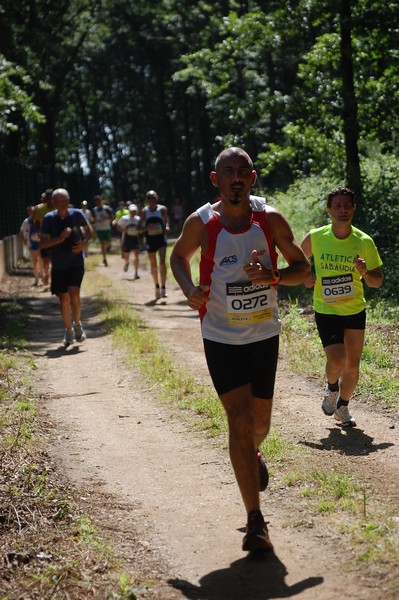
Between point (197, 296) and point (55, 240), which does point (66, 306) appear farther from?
point (197, 296)

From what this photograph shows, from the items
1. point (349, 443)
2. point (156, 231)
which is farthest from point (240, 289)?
point (156, 231)

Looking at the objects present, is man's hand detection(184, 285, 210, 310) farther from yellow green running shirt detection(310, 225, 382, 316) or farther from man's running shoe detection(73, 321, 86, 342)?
man's running shoe detection(73, 321, 86, 342)

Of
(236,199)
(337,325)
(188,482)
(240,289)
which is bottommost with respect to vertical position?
(188,482)

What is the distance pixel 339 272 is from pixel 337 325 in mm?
435

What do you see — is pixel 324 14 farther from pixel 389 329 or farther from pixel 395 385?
pixel 395 385

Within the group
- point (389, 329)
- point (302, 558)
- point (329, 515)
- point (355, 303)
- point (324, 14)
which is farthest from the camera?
point (324, 14)

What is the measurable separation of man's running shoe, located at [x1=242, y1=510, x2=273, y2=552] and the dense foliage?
12011 mm

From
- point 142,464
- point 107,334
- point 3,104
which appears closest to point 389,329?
point 107,334

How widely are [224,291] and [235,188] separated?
56 centimetres

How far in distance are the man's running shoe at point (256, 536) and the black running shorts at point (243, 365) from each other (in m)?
0.68

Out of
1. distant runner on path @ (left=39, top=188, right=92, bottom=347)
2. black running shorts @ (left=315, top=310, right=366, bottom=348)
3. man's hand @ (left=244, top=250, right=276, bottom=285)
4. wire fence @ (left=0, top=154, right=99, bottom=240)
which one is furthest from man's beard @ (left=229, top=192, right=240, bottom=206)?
wire fence @ (left=0, top=154, right=99, bottom=240)

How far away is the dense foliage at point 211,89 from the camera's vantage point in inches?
719

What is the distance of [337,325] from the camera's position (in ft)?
26.9

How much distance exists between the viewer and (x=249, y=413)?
534 centimetres
